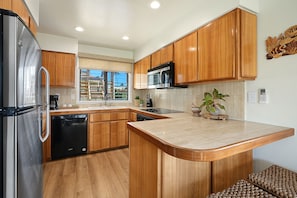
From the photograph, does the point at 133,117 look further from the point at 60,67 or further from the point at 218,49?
the point at 218,49

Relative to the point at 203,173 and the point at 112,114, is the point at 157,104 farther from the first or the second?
the point at 203,173

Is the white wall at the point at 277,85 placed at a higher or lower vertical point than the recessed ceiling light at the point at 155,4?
lower

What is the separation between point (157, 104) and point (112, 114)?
3.55 feet

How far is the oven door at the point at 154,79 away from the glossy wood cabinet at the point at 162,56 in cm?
18

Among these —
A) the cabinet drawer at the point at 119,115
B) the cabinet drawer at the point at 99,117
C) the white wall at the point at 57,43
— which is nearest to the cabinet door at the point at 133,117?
the cabinet drawer at the point at 119,115

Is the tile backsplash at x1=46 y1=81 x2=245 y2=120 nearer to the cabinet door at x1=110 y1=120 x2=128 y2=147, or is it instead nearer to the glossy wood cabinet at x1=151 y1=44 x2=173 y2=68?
the glossy wood cabinet at x1=151 y1=44 x2=173 y2=68

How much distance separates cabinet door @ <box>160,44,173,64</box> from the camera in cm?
250

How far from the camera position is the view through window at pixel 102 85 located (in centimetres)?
370

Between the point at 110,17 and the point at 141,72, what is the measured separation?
5.02 feet

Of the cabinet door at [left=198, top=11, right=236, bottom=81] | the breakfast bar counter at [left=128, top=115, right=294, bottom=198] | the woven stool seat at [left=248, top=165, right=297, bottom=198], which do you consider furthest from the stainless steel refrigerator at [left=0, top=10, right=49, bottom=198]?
the cabinet door at [left=198, top=11, right=236, bottom=81]

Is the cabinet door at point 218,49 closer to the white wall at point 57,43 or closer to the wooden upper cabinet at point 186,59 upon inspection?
the wooden upper cabinet at point 186,59

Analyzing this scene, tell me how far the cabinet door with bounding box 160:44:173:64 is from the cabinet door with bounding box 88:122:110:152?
5.90ft

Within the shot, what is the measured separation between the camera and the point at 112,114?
3264mm

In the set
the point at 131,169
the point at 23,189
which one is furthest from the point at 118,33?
the point at 23,189
